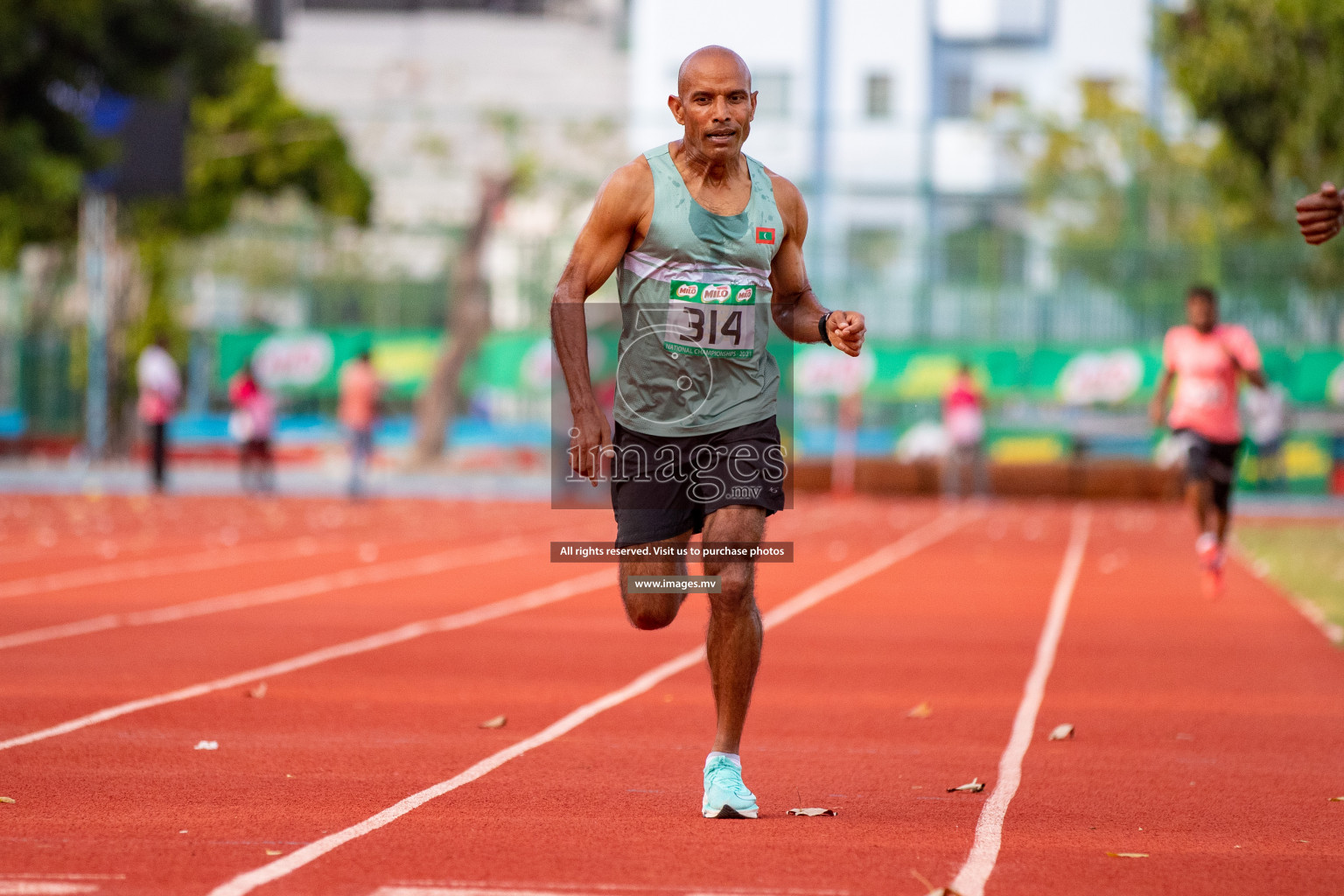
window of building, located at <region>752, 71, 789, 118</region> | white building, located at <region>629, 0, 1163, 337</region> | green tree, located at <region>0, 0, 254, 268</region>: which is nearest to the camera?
green tree, located at <region>0, 0, 254, 268</region>

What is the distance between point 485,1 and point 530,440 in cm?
3664

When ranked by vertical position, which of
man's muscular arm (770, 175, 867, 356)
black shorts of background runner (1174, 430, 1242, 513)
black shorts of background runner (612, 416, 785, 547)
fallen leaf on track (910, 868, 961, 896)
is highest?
man's muscular arm (770, 175, 867, 356)

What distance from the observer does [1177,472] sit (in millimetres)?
27125

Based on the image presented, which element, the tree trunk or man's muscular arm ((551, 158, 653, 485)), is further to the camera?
the tree trunk

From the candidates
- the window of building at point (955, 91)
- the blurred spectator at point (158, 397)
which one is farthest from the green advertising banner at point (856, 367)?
the window of building at point (955, 91)

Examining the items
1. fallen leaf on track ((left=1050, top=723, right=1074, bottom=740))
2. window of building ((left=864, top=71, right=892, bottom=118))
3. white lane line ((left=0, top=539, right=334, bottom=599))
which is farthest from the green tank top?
window of building ((left=864, top=71, right=892, bottom=118))

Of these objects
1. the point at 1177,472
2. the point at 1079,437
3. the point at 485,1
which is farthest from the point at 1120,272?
the point at 485,1

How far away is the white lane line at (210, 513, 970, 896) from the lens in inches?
191

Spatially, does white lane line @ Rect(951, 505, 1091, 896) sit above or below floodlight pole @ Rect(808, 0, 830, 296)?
below

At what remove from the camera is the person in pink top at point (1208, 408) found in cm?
1355

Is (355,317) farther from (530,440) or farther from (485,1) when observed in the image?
(485,1)

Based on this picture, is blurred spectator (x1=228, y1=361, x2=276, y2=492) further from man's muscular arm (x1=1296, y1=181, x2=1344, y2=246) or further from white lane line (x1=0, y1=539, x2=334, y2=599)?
man's muscular arm (x1=1296, y1=181, x2=1344, y2=246)

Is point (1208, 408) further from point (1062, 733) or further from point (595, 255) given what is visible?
point (595, 255)

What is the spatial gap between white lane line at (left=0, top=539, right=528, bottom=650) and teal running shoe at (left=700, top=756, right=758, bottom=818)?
539 centimetres
